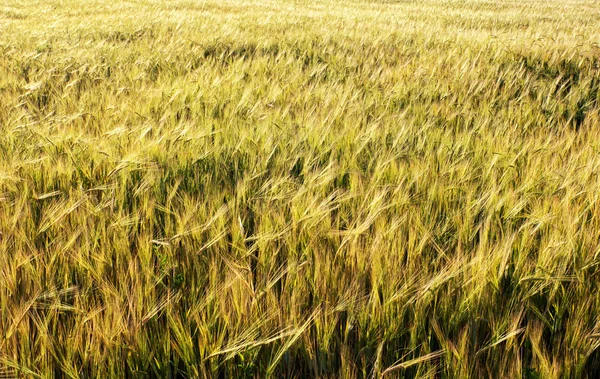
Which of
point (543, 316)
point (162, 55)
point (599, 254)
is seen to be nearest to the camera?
point (543, 316)

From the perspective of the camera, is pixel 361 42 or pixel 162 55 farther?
pixel 361 42

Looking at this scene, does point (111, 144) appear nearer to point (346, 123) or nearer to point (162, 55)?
point (346, 123)

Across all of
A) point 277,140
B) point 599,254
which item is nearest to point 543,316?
point 599,254

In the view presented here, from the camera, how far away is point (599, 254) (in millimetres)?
964

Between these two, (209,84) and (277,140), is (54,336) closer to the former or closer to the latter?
(277,140)

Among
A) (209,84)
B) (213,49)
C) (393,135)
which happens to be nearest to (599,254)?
(393,135)

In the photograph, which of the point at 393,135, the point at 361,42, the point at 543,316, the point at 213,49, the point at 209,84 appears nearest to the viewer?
the point at 543,316

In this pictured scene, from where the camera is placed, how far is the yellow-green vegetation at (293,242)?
72 centimetres

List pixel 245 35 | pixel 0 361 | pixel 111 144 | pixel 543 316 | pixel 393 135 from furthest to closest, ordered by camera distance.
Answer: pixel 245 35 < pixel 393 135 < pixel 111 144 < pixel 543 316 < pixel 0 361

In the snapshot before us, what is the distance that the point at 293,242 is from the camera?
3.24ft

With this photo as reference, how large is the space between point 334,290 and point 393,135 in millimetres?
1001

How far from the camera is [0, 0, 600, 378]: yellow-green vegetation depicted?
28.2 inches

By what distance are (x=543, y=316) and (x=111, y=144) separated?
4.30 ft

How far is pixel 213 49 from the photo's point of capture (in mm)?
3994
